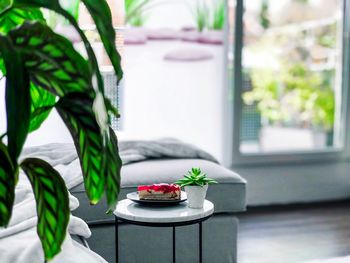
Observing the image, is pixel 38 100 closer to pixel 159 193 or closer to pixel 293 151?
pixel 159 193

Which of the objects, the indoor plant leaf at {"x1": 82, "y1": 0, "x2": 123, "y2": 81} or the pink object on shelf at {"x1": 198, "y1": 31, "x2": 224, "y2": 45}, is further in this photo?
the pink object on shelf at {"x1": 198, "y1": 31, "x2": 224, "y2": 45}

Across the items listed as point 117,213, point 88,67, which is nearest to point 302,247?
point 117,213

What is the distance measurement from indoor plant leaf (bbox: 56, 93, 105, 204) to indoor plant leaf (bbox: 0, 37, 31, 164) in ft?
0.37

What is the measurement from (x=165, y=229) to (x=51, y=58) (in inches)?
64.5

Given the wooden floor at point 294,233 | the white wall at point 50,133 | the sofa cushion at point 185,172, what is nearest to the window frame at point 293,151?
the wooden floor at point 294,233

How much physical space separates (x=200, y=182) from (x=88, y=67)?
1128mm

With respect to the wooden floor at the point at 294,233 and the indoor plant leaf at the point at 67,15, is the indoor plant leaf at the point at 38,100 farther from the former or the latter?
the wooden floor at the point at 294,233

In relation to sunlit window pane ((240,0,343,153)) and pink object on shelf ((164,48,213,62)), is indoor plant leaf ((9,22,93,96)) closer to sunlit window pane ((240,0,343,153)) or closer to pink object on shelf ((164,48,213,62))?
pink object on shelf ((164,48,213,62))

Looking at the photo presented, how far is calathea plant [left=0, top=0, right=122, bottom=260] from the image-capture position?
76 cm

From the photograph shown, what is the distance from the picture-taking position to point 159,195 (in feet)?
6.32

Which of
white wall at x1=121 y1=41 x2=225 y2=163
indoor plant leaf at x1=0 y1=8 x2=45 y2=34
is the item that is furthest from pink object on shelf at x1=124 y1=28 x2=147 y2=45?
indoor plant leaf at x1=0 y1=8 x2=45 y2=34

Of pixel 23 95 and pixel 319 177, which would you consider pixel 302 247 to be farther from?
pixel 23 95

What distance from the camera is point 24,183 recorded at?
2.14 m

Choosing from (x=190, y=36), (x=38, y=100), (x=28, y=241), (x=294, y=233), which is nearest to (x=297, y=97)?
(x=190, y=36)
